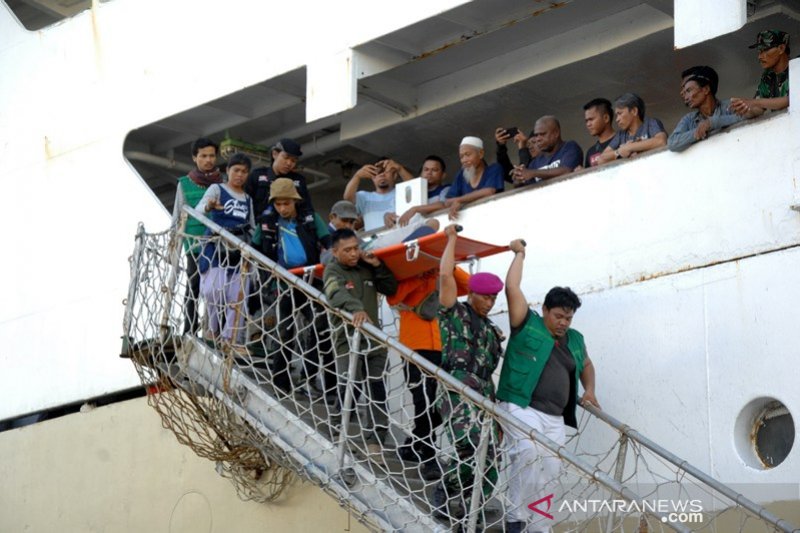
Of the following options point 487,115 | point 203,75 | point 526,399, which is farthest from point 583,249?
point 203,75

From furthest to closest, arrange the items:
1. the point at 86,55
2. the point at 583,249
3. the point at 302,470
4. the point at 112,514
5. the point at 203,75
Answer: the point at 86,55, the point at 203,75, the point at 112,514, the point at 583,249, the point at 302,470

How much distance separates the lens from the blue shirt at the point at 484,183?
8094 millimetres

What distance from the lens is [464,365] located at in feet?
20.5

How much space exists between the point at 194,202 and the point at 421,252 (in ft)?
5.43

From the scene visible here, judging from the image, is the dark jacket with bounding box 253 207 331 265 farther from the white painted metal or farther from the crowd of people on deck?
the white painted metal

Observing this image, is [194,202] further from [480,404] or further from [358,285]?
[480,404]

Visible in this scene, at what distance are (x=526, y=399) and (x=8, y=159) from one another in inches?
219

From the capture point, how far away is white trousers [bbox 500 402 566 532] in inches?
234

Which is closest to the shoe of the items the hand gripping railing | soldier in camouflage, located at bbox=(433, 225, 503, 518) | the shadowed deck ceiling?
the hand gripping railing

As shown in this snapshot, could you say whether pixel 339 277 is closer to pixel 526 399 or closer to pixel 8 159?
pixel 526 399

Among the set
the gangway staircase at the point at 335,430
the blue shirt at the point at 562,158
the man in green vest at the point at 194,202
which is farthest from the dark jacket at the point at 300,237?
the blue shirt at the point at 562,158

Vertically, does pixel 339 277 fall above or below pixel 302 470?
above

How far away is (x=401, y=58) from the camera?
8.63 m

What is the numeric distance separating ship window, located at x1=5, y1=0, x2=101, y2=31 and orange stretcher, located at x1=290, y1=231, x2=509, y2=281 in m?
5.30
